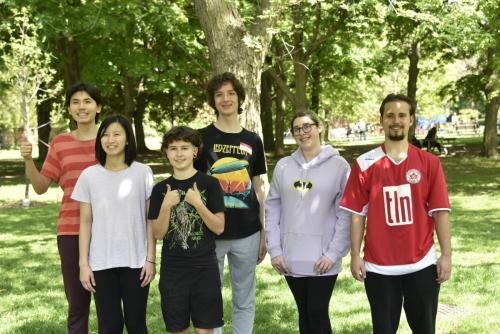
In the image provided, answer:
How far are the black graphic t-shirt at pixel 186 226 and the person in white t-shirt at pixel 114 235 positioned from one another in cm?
13

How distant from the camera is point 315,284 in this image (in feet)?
12.1

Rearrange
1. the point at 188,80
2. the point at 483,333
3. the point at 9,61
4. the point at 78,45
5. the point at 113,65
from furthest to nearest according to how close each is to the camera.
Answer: the point at 188,80 < the point at 78,45 < the point at 113,65 < the point at 9,61 < the point at 483,333

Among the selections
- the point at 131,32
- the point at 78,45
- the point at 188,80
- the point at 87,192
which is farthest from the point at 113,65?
the point at 87,192

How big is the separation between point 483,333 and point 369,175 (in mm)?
2248

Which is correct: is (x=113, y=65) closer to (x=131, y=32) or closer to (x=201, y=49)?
(x=131, y=32)

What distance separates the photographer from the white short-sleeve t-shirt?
3486mm

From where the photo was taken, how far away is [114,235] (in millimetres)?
3504

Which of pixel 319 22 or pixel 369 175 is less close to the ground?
pixel 319 22

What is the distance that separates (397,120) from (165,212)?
152 cm

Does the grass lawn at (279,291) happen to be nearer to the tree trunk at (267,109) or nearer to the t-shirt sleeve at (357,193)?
the t-shirt sleeve at (357,193)

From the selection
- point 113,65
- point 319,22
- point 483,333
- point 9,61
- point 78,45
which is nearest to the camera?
point 483,333

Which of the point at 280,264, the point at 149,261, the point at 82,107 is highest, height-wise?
the point at 82,107

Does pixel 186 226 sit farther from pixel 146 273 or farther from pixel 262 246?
pixel 262 246

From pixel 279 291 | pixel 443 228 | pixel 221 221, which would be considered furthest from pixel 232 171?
pixel 279 291
